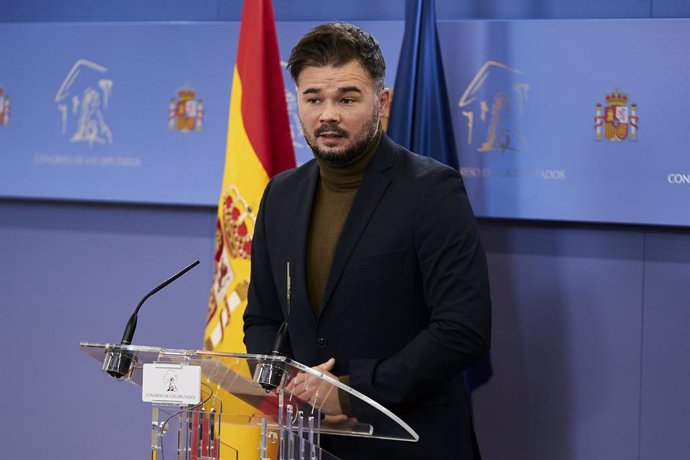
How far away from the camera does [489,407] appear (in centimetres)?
349

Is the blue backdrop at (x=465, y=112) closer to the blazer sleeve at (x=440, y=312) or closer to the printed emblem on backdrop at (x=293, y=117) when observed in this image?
the printed emblem on backdrop at (x=293, y=117)

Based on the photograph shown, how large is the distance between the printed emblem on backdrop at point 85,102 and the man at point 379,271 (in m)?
1.77

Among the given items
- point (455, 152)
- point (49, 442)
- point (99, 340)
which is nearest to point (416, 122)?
point (455, 152)

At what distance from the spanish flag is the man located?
97cm

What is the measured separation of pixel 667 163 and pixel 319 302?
1.49 m

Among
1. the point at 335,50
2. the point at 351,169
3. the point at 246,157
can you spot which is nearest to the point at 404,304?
the point at 351,169

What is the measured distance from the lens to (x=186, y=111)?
378 cm

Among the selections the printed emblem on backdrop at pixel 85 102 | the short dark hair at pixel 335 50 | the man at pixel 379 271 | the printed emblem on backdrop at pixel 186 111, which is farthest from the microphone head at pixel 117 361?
the printed emblem on backdrop at pixel 85 102

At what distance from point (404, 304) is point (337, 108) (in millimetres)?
475

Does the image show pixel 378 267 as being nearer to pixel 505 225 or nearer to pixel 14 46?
pixel 505 225

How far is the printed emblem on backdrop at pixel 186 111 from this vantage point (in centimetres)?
376

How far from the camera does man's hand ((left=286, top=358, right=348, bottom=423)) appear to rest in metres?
1.74

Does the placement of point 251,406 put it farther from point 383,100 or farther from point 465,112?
point 465,112

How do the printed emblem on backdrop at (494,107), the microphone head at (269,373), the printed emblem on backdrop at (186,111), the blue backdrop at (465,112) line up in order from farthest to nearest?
1. the printed emblem on backdrop at (186,111)
2. the printed emblem on backdrop at (494,107)
3. the blue backdrop at (465,112)
4. the microphone head at (269,373)
